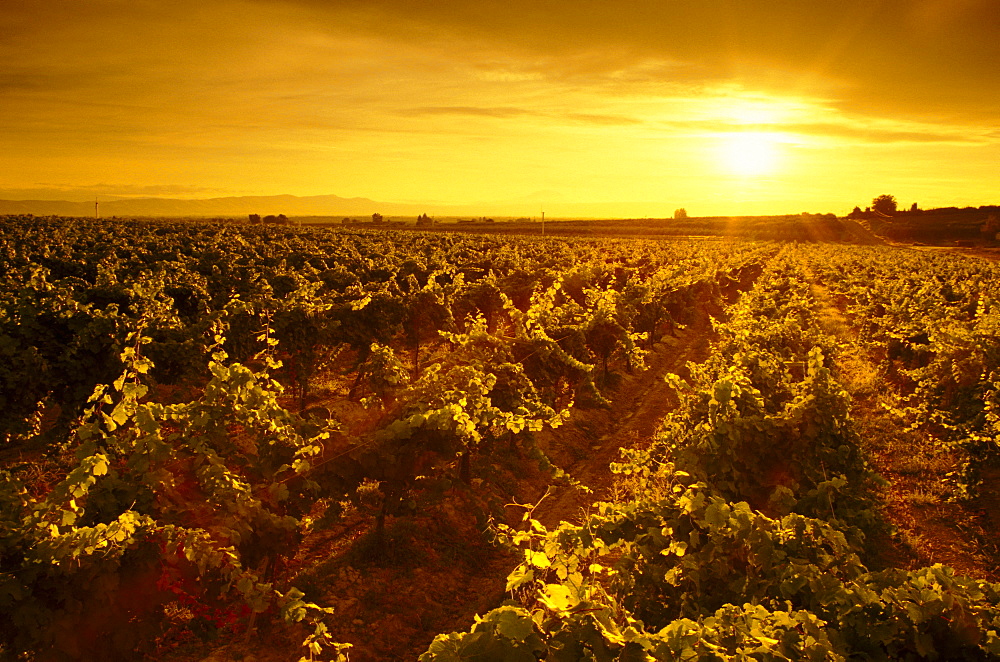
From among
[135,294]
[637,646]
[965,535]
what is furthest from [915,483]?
[135,294]

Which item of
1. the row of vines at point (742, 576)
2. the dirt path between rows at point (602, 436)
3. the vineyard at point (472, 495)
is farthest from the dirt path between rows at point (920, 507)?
the dirt path between rows at point (602, 436)

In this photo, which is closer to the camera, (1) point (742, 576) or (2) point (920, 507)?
(1) point (742, 576)

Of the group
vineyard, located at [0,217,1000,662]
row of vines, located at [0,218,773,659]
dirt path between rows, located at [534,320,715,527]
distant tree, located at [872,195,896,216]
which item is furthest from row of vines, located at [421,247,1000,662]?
distant tree, located at [872,195,896,216]

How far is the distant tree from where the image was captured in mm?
117188

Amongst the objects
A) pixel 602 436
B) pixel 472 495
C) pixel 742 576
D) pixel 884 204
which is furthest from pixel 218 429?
pixel 884 204

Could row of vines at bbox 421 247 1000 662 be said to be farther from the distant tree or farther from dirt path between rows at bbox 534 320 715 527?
the distant tree

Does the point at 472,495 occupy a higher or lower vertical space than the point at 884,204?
lower

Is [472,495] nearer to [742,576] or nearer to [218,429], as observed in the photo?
[218,429]

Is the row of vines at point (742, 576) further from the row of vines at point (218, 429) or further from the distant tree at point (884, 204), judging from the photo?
the distant tree at point (884, 204)

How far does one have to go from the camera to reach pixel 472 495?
8750 mm

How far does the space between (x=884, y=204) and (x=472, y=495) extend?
14315 centimetres

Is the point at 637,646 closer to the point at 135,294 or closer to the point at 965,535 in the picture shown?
the point at 965,535

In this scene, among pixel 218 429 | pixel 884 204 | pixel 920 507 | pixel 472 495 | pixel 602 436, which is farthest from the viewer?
pixel 884 204

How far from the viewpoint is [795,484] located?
6410 millimetres
